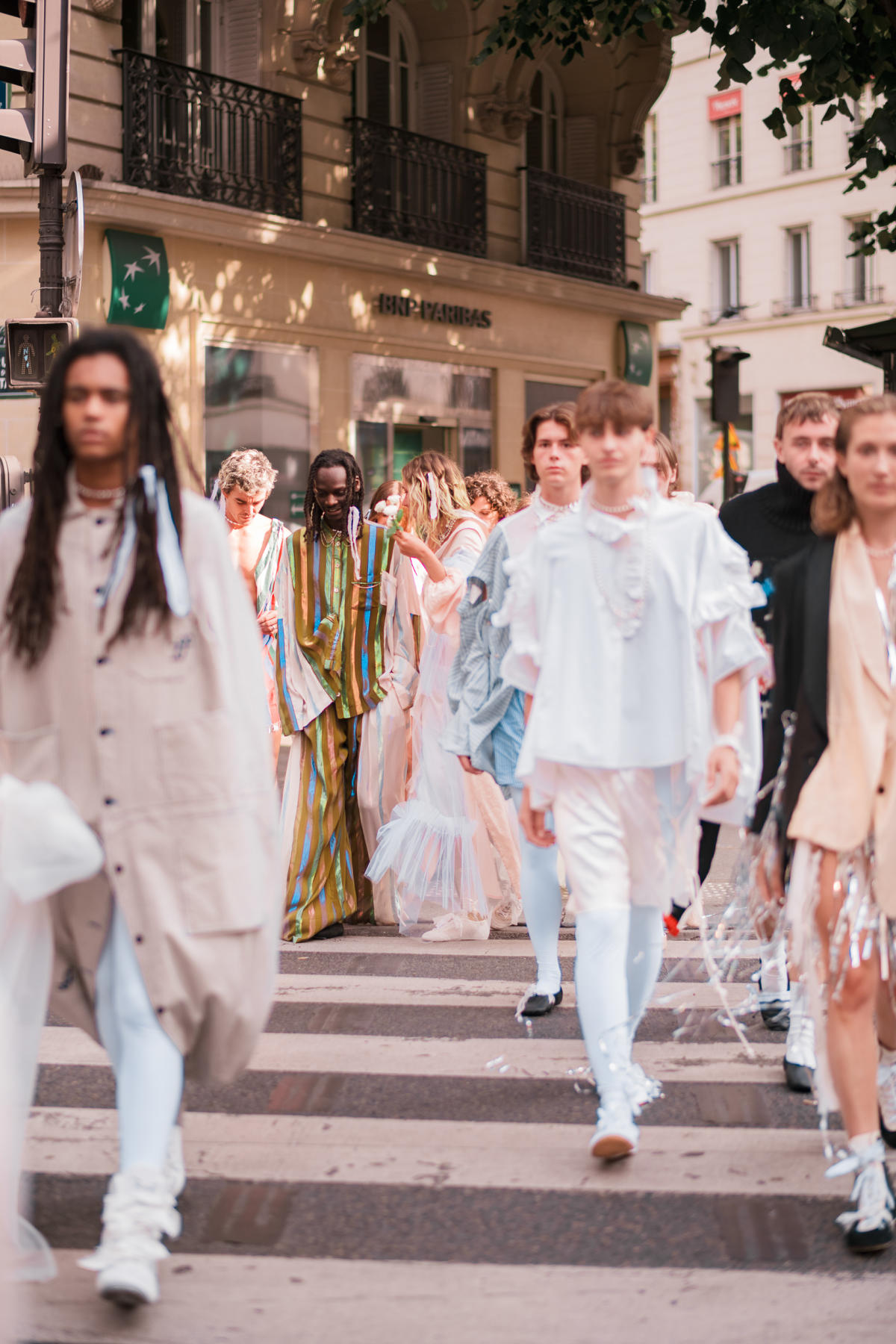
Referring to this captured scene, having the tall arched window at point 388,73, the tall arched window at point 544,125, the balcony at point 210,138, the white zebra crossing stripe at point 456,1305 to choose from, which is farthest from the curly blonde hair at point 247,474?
the tall arched window at point 544,125

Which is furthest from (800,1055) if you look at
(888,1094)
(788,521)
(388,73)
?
(388,73)

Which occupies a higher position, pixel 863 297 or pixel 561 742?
pixel 863 297

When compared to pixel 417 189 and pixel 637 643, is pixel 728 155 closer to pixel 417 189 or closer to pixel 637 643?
pixel 417 189

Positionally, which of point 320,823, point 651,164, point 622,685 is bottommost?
point 320,823

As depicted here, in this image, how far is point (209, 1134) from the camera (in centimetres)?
457

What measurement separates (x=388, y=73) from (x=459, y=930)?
14873mm

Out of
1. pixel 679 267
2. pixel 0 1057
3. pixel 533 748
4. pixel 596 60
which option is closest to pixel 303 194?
pixel 596 60

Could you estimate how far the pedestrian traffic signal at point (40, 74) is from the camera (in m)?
9.45

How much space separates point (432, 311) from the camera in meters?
19.9

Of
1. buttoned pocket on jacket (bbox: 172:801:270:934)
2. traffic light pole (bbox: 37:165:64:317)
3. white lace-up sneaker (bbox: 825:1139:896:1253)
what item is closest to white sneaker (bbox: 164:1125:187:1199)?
buttoned pocket on jacket (bbox: 172:801:270:934)

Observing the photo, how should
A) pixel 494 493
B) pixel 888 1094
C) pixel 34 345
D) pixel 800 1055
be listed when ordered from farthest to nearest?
pixel 34 345, pixel 494 493, pixel 800 1055, pixel 888 1094

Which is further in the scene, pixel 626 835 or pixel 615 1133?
pixel 626 835

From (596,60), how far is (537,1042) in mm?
19769

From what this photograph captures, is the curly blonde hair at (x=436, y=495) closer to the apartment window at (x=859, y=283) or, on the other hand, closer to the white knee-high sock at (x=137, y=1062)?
the white knee-high sock at (x=137, y=1062)
